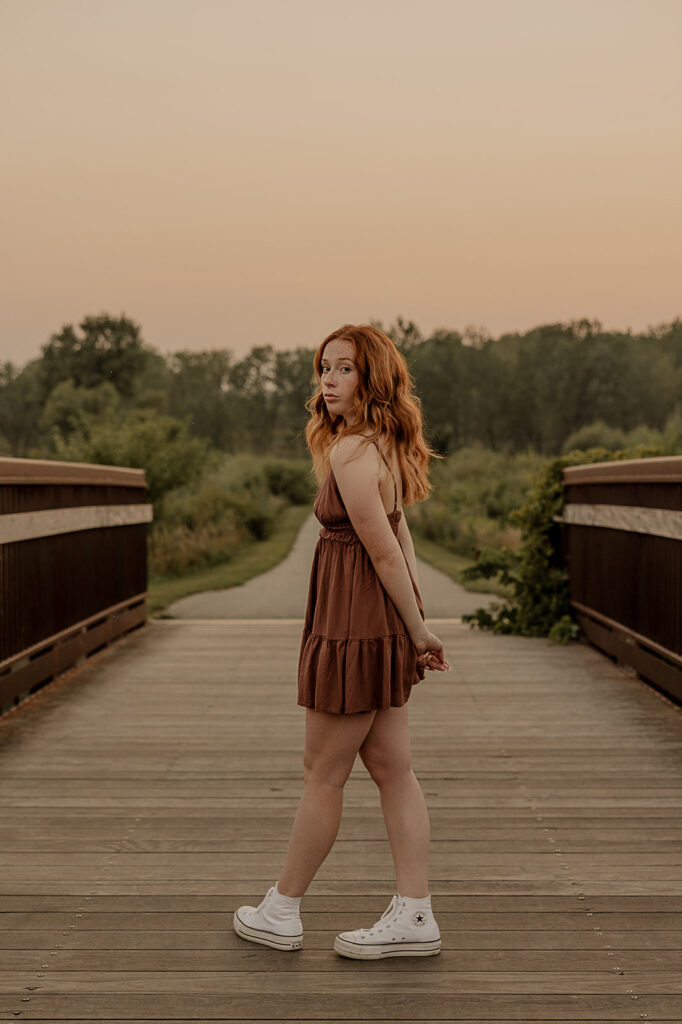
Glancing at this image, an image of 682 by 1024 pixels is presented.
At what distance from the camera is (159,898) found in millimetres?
3906

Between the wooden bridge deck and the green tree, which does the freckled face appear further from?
the green tree

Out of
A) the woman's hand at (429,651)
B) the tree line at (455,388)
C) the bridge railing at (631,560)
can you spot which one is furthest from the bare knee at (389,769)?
the tree line at (455,388)

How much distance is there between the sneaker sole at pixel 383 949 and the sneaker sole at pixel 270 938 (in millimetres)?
124

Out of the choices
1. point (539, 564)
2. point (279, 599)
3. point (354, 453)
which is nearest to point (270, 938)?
point (354, 453)

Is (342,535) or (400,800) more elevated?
(342,535)

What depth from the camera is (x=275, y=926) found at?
137 inches

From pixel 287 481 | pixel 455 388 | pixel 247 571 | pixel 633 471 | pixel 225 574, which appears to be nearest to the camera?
pixel 633 471

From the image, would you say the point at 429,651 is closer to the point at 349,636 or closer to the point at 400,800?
the point at 349,636

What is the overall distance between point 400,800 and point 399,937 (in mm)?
371

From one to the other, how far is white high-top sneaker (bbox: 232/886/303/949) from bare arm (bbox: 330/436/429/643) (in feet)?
3.04

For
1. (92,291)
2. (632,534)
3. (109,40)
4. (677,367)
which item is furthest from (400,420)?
(677,367)

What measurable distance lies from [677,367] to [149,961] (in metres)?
63.2

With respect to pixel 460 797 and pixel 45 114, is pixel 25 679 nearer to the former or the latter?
pixel 460 797

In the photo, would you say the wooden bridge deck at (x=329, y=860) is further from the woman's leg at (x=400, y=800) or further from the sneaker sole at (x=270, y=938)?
the woman's leg at (x=400, y=800)
